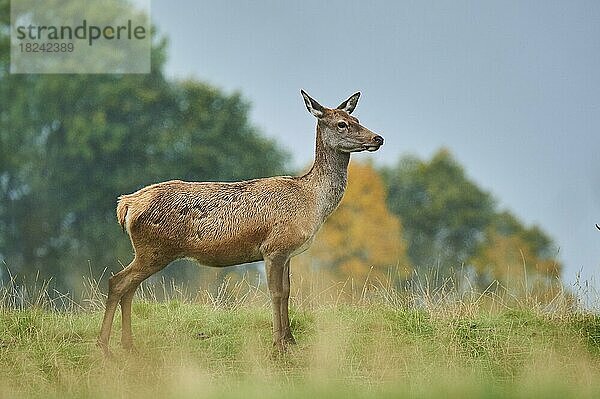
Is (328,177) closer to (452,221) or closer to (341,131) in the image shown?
(341,131)

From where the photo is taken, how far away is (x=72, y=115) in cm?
2598

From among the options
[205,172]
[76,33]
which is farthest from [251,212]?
[76,33]

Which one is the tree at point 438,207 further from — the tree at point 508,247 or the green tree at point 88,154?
the green tree at point 88,154

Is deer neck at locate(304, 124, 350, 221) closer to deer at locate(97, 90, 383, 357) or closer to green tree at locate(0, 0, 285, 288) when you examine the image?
deer at locate(97, 90, 383, 357)

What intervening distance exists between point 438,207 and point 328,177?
66.5ft

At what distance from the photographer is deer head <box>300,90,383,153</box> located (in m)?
10.2

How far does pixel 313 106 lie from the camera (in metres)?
10.3

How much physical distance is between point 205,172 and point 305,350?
15.7 m

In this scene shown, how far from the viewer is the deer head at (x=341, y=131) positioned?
10156mm


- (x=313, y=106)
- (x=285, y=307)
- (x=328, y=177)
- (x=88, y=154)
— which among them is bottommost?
(x=285, y=307)

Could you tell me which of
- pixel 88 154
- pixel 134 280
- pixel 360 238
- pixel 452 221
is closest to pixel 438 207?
pixel 452 221

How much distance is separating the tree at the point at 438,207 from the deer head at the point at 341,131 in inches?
734

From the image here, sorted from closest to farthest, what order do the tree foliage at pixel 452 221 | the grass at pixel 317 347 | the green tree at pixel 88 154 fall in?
the grass at pixel 317 347
the green tree at pixel 88 154
the tree foliage at pixel 452 221

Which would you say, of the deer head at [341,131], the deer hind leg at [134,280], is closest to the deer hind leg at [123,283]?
the deer hind leg at [134,280]
